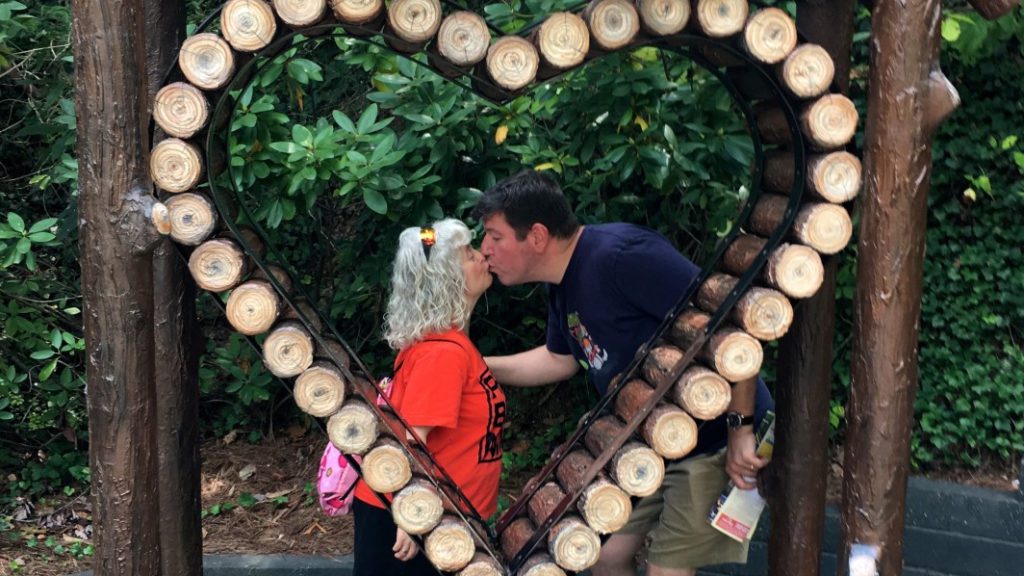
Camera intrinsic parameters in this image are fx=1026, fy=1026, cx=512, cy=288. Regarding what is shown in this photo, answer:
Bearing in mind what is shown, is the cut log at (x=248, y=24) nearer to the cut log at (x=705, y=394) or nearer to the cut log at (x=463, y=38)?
the cut log at (x=463, y=38)

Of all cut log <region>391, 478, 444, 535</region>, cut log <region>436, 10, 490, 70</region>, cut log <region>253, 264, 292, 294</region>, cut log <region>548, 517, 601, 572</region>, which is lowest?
cut log <region>548, 517, 601, 572</region>

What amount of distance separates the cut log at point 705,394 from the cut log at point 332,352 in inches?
34.0

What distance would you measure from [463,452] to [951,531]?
220 cm

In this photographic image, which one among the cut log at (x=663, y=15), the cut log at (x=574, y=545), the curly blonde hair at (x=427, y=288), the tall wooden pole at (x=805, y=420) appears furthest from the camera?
the curly blonde hair at (x=427, y=288)

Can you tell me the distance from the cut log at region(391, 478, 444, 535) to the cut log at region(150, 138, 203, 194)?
3.04 ft

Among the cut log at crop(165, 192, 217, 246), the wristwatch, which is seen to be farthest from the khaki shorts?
the cut log at crop(165, 192, 217, 246)

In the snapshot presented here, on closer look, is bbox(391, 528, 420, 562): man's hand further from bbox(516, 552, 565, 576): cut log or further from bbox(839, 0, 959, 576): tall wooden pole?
bbox(839, 0, 959, 576): tall wooden pole

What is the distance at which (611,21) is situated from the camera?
241 centimetres

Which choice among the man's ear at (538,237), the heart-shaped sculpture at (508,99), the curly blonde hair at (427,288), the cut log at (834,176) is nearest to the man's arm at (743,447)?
the heart-shaped sculpture at (508,99)

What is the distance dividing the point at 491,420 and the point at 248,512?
7.23 ft

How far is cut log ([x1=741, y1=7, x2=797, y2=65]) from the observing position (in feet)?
8.02

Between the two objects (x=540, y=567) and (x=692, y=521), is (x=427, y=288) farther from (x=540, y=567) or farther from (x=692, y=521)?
(x=692, y=521)

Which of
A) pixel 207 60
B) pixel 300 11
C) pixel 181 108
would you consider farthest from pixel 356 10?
pixel 181 108

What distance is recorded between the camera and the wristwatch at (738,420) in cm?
294
